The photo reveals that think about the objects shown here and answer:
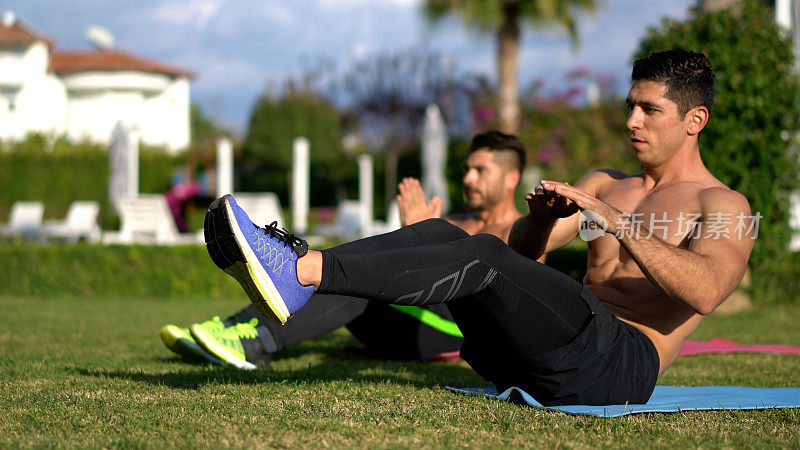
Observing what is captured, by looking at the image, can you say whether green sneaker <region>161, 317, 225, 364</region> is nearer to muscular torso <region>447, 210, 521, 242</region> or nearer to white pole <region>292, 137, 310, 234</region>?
muscular torso <region>447, 210, 521, 242</region>

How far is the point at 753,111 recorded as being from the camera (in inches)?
336

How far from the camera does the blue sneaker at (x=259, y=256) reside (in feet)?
9.18

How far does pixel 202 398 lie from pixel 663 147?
241 cm

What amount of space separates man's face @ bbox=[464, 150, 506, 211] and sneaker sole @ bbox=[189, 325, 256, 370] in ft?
6.43

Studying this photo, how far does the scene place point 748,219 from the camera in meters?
3.10

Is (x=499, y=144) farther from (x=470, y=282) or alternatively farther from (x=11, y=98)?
(x=11, y=98)

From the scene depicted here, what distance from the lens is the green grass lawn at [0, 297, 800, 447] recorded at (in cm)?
285

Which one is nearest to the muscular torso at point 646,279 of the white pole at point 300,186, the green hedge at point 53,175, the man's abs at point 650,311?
the man's abs at point 650,311

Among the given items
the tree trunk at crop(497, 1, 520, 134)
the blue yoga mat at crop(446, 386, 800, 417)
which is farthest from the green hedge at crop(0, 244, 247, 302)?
the tree trunk at crop(497, 1, 520, 134)

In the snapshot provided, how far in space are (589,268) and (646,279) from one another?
394 mm

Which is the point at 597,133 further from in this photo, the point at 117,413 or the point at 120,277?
the point at 117,413

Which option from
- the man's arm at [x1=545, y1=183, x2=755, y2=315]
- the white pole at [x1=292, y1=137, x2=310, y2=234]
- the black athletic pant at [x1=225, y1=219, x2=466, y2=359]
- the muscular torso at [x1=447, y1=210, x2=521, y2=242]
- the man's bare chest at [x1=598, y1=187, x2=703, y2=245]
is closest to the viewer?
the man's arm at [x1=545, y1=183, x2=755, y2=315]

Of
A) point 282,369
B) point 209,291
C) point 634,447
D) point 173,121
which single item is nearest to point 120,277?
point 209,291

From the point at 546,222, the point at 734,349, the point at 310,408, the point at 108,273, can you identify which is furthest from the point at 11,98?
the point at 546,222
